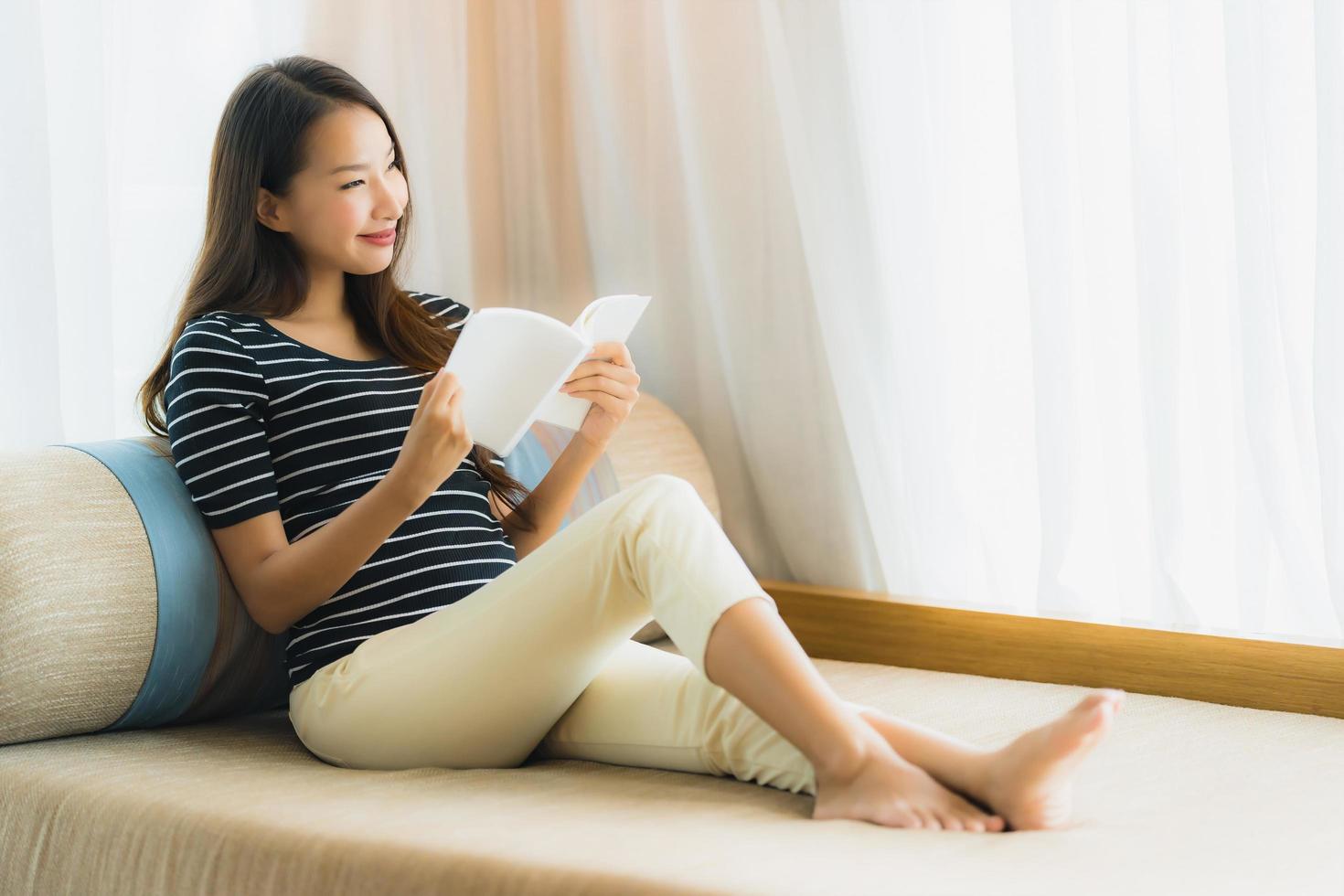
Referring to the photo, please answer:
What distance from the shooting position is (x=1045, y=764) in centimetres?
98

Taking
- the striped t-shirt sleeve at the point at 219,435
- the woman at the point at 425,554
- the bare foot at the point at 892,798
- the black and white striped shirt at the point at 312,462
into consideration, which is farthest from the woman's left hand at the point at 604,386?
the bare foot at the point at 892,798

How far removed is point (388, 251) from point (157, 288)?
441 mm

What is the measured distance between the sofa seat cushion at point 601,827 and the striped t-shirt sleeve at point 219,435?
24cm

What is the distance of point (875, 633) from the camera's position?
180 centimetres

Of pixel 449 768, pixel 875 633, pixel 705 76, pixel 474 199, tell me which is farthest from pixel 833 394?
pixel 449 768

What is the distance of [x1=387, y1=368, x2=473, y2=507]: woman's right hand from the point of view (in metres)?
1.17

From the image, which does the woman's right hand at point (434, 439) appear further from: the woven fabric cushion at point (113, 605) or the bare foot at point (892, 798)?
the bare foot at point (892, 798)

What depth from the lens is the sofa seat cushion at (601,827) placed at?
35.9 inches

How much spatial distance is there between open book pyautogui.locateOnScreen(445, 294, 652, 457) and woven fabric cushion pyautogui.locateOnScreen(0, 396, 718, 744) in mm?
342

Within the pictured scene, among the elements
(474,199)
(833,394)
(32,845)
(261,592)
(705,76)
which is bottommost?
(32,845)

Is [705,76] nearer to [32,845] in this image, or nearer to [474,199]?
[474,199]

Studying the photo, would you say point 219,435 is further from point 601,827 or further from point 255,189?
point 601,827

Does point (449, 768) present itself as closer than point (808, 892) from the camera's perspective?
No

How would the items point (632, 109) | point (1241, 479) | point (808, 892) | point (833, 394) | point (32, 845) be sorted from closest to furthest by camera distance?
point (808, 892)
point (32, 845)
point (1241, 479)
point (833, 394)
point (632, 109)
